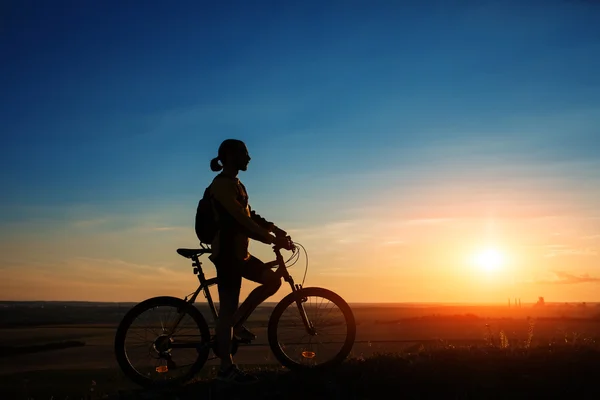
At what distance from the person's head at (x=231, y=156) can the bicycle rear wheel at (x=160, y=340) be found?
1.69 meters

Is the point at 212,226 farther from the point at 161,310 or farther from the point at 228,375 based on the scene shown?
the point at 228,375

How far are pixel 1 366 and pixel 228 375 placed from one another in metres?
31.4

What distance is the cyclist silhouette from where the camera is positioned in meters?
6.65

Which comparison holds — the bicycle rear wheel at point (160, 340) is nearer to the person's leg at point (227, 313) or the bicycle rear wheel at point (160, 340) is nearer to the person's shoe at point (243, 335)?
the person's leg at point (227, 313)

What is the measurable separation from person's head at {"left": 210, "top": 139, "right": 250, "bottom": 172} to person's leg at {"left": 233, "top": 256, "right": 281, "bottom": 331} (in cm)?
114

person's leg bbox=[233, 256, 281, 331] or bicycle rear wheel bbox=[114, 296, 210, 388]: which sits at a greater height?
person's leg bbox=[233, 256, 281, 331]

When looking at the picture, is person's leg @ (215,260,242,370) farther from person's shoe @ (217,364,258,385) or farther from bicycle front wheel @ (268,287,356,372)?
A: bicycle front wheel @ (268,287,356,372)

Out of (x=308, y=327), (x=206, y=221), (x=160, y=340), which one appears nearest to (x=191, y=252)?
(x=206, y=221)

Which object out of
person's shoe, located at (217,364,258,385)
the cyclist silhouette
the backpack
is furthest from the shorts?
person's shoe, located at (217,364,258,385)

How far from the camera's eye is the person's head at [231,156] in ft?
22.3

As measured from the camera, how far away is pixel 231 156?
6801mm

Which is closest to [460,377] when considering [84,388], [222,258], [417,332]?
[222,258]

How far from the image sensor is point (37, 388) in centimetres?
2322

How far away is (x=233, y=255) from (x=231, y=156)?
45.7 inches
